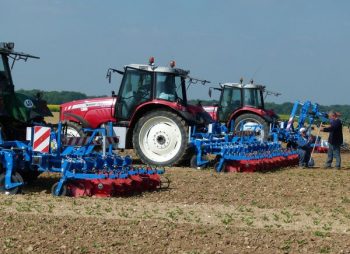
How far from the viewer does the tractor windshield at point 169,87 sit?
572 inches

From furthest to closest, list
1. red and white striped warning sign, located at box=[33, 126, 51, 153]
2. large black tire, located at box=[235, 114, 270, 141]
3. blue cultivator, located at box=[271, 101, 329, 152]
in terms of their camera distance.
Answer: large black tire, located at box=[235, 114, 270, 141] < blue cultivator, located at box=[271, 101, 329, 152] < red and white striped warning sign, located at box=[33, 126, 51, 153]

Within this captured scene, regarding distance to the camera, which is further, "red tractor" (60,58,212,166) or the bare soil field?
"red tractor" (60,58,212,166)

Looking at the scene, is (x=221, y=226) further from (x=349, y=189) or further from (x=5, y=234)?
(x=349, y=189)

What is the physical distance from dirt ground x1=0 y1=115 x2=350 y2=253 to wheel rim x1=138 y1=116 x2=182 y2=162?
245 centimetres

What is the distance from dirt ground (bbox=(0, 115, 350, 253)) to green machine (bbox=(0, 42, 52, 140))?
99 cm

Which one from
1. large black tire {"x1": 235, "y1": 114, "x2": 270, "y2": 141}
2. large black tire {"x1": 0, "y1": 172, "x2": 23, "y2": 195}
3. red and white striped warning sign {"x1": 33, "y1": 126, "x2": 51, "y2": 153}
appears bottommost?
large black tire {"x1": 0, "y1": 172, "x2": 23, "y2": 195}

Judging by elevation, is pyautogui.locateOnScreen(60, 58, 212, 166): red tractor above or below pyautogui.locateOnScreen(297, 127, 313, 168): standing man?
above

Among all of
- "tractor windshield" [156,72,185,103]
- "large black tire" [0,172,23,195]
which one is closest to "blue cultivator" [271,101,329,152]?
"tractor windshield" [156,72,185,103]

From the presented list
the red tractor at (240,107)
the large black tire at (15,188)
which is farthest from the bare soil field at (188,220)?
the red tractor at (240,107)

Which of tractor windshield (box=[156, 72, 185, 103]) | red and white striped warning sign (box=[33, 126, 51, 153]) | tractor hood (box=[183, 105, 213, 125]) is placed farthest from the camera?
tractor hood (box=[183, 105, 213, 125])

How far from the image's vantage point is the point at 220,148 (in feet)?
47.1

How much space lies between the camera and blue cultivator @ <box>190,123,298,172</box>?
46.6 feet

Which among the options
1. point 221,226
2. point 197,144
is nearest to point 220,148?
point 197,144

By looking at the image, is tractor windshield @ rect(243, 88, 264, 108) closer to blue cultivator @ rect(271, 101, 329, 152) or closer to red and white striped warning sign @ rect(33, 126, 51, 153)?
blue cultivator @ rect(271, 101, 329, 152)
